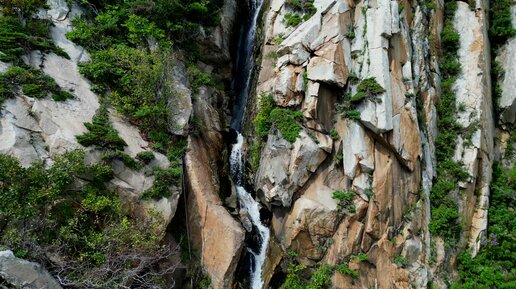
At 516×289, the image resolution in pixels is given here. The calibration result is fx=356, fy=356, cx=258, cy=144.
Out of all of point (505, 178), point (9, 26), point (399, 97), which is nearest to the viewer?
point (9, 26)

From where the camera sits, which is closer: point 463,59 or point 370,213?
point 370,213

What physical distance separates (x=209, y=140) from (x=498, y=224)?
1490 cm

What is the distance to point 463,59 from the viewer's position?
1956 cm

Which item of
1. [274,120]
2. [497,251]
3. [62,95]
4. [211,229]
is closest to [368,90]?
[274,120]

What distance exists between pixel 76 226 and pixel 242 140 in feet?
30.4

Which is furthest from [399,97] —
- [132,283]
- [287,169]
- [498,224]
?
[132,283]

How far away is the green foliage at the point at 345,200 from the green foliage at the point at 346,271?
7.61 feet

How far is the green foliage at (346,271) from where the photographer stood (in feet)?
48.4

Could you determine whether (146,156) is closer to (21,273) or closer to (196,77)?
(196,77)

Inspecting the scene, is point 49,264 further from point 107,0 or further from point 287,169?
point 107,0

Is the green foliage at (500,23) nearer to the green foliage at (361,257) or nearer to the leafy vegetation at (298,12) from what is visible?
the leafy vegetation at (298,12)

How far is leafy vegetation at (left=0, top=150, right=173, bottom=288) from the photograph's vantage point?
10781 mm

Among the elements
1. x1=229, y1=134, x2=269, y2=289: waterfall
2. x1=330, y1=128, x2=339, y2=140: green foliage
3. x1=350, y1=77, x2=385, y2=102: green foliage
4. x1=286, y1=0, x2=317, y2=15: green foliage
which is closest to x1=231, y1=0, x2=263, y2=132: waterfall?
x1=229, y1=134, x2=269, y2=289: waterfall

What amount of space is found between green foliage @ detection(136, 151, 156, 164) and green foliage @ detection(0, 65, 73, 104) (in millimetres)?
3804
